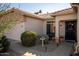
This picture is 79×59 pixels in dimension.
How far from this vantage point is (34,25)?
62.4 feet

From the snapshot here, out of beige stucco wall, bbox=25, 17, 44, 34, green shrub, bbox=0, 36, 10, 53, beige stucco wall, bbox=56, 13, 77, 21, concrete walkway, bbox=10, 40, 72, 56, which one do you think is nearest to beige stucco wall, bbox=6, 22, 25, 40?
beige stucco wall, bbox=25, 17, 44, 34

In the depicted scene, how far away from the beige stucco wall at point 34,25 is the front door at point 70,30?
3.24 metres

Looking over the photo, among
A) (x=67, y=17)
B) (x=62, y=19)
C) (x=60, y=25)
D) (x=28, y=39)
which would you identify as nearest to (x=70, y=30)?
(x=60, y=25)

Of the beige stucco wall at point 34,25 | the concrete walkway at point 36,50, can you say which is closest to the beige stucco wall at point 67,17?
the concrete walkway at point 36,50

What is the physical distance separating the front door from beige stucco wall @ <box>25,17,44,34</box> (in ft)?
10.6

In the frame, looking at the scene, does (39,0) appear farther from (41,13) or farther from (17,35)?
(41,13)

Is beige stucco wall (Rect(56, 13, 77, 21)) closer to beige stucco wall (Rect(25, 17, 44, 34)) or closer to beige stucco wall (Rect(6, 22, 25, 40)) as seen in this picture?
beige stucco wall (Rect(25, 17, 44, 34))

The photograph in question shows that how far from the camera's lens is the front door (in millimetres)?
16656

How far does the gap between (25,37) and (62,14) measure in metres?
3.55

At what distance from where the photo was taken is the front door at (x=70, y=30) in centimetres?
1666

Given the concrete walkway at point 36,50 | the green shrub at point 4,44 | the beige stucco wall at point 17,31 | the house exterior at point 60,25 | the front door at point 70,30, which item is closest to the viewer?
the green shrub at point 4,44

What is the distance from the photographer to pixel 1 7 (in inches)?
375

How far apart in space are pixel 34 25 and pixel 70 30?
12.3 ft

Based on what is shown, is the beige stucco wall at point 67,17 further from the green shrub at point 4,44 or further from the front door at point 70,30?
the green shrub at point 4,44
